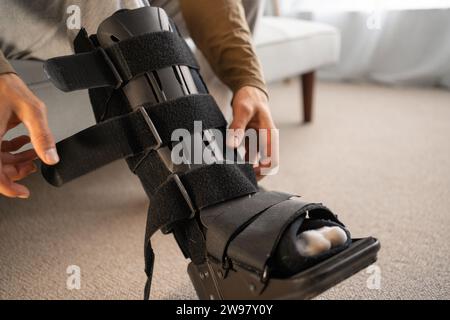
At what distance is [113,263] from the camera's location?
729mm

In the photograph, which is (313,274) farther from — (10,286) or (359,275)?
(10,286)

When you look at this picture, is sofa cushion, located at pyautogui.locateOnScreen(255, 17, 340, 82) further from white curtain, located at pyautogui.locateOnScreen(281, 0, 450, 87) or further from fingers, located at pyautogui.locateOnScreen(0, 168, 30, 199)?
fingers, located at pyautogui.locateOnScreen(0, 168, 30, 199)

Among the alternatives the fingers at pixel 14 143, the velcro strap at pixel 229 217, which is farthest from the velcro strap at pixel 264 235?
the fingers at pixel 14 143

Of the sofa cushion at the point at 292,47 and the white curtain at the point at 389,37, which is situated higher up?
the sofa cushion at the point at 292,47

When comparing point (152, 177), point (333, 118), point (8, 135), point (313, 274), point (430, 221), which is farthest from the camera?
point (333, 118)

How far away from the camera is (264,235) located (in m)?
0.41

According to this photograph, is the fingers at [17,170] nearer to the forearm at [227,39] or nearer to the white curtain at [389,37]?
the forearm at [227,39]

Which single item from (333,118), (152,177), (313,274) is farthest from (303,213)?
(333,118)

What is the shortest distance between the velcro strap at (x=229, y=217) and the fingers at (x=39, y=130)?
7.1 inches

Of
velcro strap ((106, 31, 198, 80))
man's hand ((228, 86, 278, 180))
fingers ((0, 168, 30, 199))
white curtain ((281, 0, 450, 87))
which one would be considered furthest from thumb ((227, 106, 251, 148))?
white curtain ((281, 0, 450, 87))

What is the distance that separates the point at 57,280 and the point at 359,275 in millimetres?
462

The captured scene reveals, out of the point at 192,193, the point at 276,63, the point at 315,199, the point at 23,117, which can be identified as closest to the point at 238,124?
the point at 192,193

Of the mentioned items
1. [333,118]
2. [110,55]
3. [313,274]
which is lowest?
[333,118]

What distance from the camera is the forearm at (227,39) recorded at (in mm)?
673
